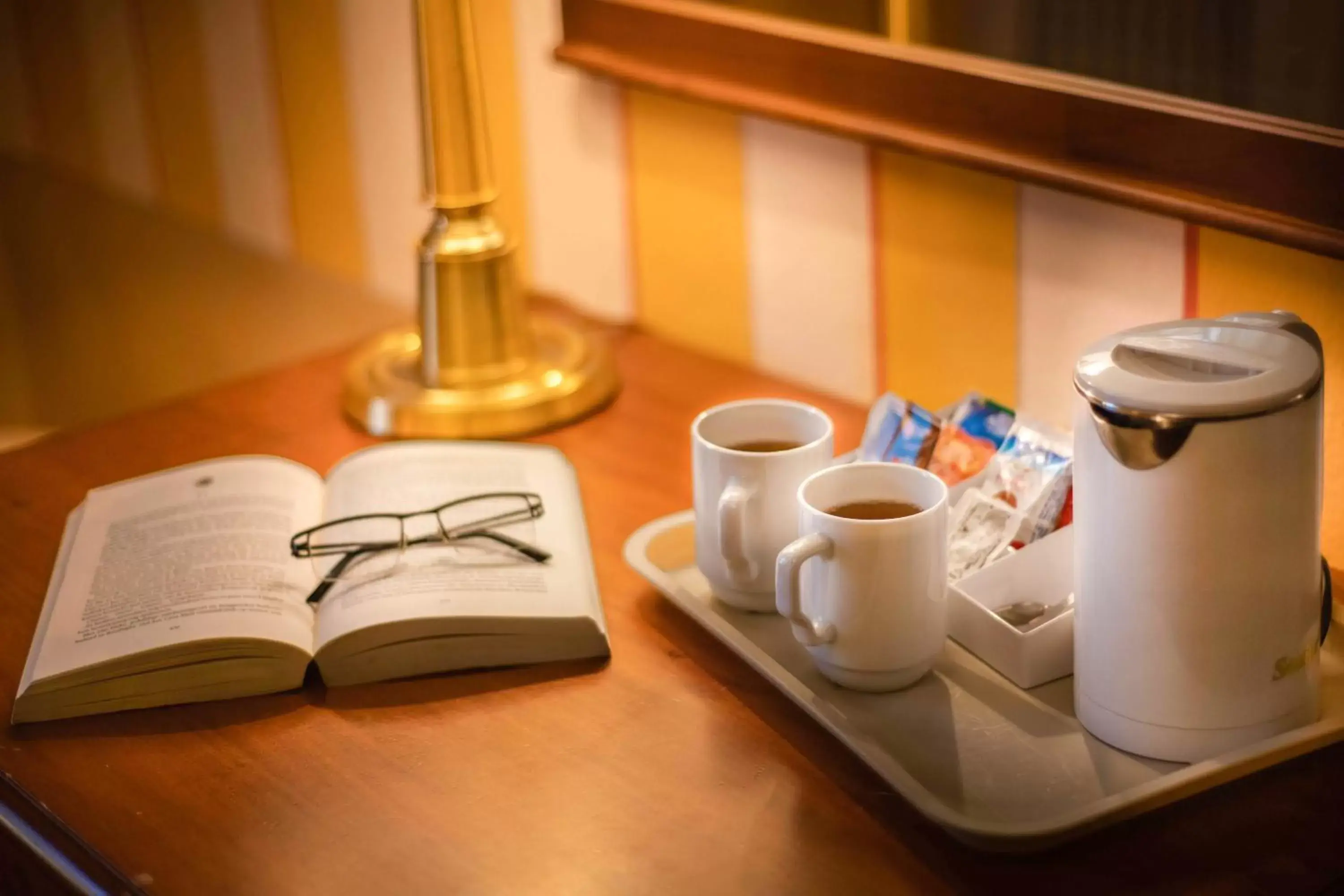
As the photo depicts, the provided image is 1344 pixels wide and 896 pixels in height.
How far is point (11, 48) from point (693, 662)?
68.8 inches

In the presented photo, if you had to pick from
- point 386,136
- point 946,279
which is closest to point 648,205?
point 946,279

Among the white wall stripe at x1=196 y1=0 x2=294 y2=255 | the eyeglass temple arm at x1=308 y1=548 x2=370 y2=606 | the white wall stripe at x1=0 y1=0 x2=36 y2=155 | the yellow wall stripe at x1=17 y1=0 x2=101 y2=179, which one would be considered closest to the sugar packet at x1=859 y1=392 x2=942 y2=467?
the eyeglass temple arm at x1=308 y1=548 x2=370 y2=606

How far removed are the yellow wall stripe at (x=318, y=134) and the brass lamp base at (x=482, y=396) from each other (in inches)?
19.1

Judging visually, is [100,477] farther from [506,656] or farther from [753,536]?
[753,536]

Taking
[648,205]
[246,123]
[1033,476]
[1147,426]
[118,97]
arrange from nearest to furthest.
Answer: [1147,426] < [1033,476] < [648,205] < [246,123] < [118,97]

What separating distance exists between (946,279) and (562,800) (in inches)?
21.2

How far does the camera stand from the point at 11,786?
76cm

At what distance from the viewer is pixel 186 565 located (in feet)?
2.99

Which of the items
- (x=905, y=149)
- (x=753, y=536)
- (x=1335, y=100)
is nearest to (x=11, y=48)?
(x=905, y=149)

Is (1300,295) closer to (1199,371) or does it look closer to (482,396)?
(1199,371)

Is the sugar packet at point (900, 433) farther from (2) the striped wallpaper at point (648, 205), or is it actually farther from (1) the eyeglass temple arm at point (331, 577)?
(1) the eyeglass temple arm at point (331, 577)

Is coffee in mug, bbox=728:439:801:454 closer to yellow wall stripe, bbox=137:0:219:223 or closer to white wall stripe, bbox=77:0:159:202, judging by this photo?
yellow wall stripe, bbox=137:0:219:223

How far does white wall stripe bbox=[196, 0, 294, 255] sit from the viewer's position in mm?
1757

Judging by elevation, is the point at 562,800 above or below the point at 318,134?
below
